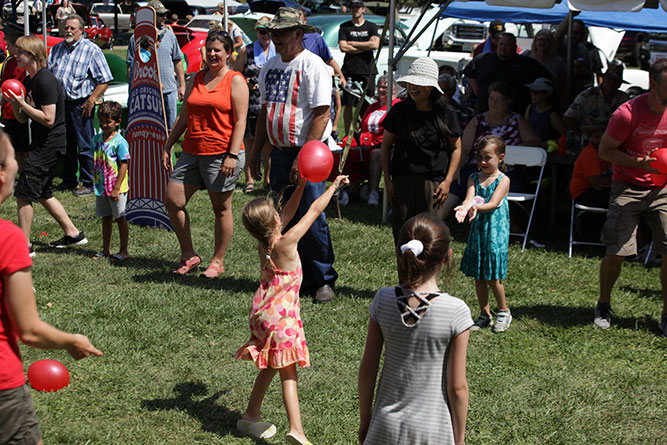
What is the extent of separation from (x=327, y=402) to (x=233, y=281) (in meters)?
2.18

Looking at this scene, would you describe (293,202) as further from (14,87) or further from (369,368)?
(14,87)

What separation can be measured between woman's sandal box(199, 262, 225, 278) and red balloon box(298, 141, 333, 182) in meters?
2.25

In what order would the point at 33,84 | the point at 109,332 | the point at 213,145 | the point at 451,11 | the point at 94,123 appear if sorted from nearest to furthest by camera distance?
the point at 109,332
the point at 213,145
the point at 33,84
the point at 94,123
the point at 451,11

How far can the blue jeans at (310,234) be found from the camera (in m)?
5.60

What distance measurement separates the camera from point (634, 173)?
5.23 meters

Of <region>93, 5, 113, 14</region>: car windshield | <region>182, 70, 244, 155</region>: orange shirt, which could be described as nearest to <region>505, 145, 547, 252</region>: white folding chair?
<region>182, 70, 244, 155</region>: orange shirt

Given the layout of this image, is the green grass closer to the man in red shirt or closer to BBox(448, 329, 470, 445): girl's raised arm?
BBox(448, 329, 470, 445): girl's raised arm

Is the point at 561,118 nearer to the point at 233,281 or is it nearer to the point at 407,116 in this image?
the point at 407,116

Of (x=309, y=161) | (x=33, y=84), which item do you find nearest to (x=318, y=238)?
(x=309, y=161)

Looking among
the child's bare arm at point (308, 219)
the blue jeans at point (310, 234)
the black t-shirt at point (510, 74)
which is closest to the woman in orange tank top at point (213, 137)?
the blue jeans at point (310, 234)

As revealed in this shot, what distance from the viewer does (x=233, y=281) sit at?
620 centimetres

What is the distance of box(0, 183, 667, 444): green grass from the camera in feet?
13.1

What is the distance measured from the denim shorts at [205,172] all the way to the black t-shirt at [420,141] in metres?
1.42

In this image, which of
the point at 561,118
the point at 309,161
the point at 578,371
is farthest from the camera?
the point at 561,118
